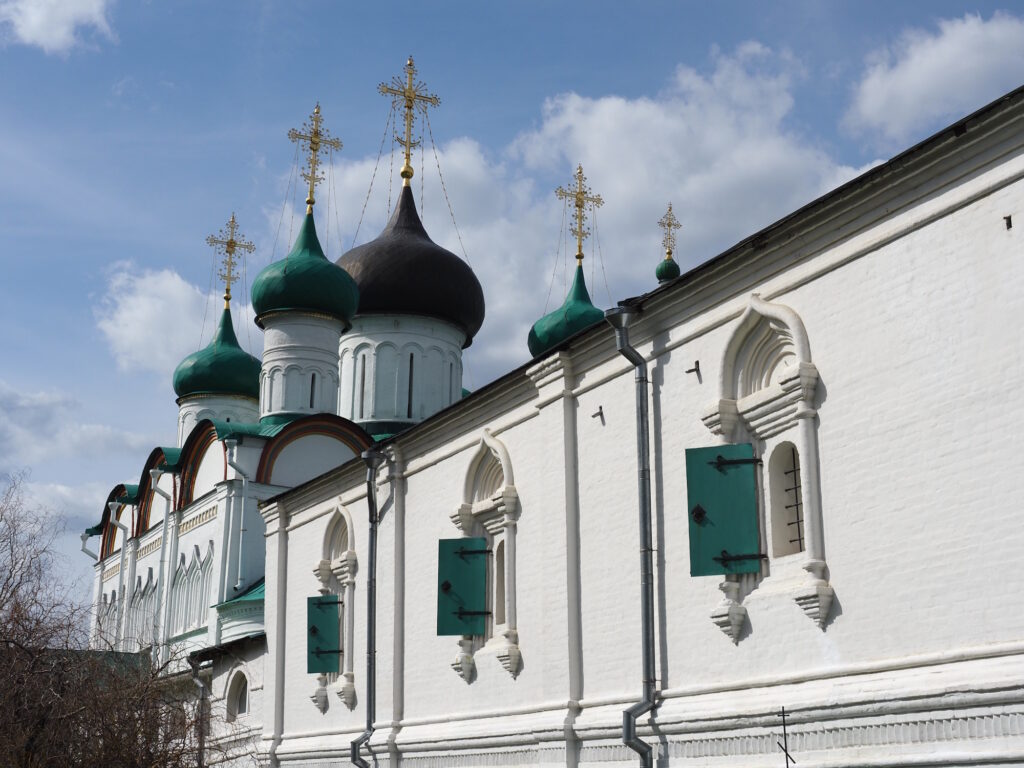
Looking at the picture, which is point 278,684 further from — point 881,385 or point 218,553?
point 881,385

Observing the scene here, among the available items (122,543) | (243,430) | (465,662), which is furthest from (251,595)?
(465,662)

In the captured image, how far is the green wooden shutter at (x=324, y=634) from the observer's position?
1595cm

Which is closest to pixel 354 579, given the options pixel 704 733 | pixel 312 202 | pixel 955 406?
pixel 704 733

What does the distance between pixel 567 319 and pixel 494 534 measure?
37.8 ft

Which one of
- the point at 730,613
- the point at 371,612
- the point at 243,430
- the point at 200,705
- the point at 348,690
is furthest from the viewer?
the point at 243,430

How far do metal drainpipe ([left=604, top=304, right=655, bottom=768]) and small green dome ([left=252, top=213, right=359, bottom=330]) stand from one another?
542 inches

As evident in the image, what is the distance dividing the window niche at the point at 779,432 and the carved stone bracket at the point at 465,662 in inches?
163

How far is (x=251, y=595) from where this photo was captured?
21594 millimetres

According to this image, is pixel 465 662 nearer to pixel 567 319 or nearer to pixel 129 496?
pixel 567 319

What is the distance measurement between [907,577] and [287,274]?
17.9 metres

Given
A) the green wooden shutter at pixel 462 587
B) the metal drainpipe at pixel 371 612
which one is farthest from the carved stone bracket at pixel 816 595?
the metal drainpipe at pixel 371 612

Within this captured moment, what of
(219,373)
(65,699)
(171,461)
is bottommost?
(65,699)

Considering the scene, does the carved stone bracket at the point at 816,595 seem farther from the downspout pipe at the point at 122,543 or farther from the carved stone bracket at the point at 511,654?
the downspout pipe at the point at 122,543

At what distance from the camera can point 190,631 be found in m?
23.1
